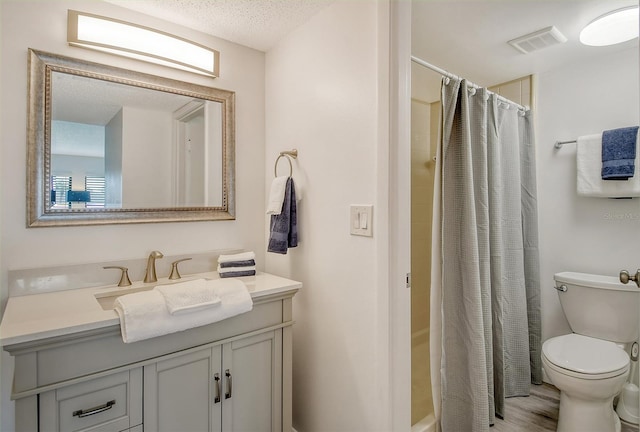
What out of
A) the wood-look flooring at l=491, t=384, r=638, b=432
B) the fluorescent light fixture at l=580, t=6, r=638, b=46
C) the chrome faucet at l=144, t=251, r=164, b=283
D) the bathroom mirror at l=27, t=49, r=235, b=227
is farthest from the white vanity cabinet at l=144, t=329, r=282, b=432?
the fluorescent light fixture at l=580, t=6, r=638, b=46

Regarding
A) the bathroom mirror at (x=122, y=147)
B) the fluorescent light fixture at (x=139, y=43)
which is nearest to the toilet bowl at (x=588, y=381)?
the bathroom mirror at (x=122, y=147)

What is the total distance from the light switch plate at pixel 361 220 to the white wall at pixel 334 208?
26 mm

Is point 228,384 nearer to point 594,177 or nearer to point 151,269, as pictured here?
point 151,269

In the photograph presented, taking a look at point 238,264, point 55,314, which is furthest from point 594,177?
point 55,314

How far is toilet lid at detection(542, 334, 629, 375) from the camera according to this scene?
62.2 inches

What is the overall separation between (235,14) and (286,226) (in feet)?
3.43

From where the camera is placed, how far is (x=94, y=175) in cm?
143

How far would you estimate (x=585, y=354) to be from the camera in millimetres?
1718

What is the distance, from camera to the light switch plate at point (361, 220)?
1.30 metres

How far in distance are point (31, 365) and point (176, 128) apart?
115cm

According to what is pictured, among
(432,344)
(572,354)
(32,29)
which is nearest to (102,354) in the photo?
(32,29)

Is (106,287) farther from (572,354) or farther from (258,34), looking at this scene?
(572,354)

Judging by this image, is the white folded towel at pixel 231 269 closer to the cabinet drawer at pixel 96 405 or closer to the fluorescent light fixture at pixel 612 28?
the cabinet drawer at pixel 96 405

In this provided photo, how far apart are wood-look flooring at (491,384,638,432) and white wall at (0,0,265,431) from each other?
5.55 feet
